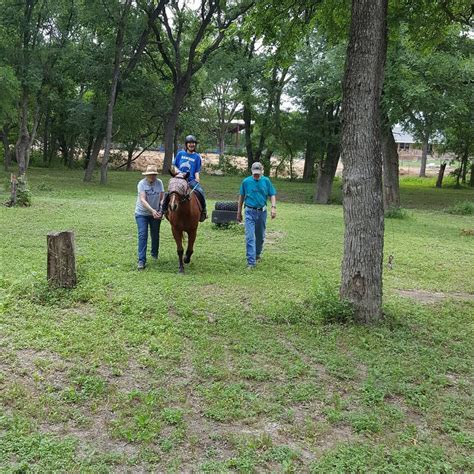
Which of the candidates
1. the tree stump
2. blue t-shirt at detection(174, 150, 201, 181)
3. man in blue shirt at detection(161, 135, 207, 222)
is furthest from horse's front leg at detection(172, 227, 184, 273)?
the tree stump

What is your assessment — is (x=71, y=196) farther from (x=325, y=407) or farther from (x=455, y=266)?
(x=325, y=407)

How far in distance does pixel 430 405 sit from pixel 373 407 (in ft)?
1.65

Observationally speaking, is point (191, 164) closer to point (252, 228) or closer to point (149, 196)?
point (149, 196)

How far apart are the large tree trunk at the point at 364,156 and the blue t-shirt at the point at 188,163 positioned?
11.0 ft

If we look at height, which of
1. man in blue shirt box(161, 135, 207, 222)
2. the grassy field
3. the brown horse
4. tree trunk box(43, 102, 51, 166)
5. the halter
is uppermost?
tree trunk box(43, 102, 51, 166)

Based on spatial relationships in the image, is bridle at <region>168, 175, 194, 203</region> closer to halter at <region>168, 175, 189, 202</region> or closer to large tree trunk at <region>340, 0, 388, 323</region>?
halter at <region>168, 175, 189, 202</region>

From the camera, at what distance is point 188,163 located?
901 centimetres

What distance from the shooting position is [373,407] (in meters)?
4.44

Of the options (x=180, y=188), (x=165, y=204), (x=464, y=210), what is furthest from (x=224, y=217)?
(x=464, y=210)

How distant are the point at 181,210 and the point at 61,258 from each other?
2.28m

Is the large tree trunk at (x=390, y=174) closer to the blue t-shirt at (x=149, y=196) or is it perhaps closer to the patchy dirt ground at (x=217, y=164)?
the blue t-shirt at (x=149, y=196)

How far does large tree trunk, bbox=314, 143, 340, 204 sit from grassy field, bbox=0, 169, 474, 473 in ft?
52.1

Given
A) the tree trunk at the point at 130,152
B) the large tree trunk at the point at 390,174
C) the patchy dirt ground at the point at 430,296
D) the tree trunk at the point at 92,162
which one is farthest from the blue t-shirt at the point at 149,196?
the tree trunk at the point at 130,152

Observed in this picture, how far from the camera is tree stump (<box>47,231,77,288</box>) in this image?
22.3 ft
